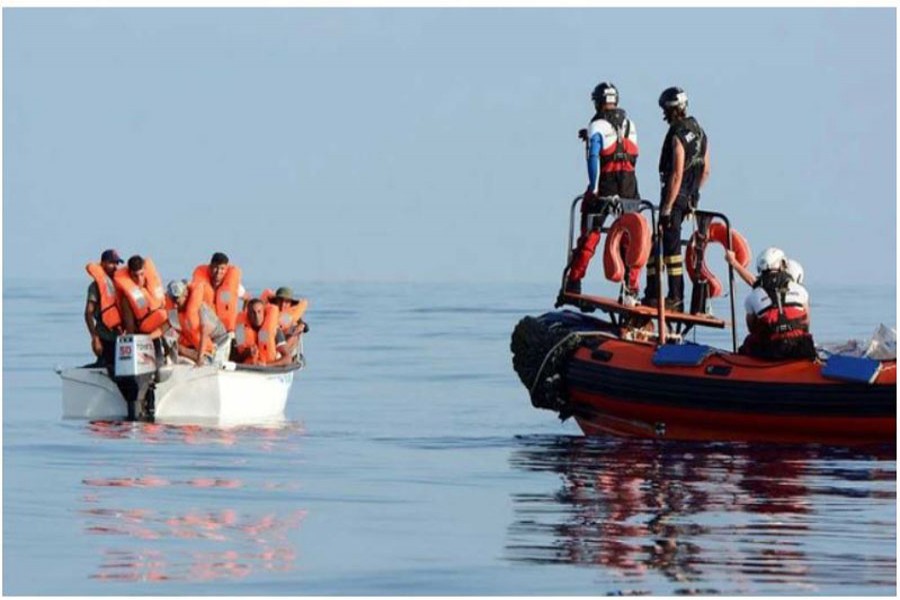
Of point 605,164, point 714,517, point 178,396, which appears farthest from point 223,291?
point 714,517

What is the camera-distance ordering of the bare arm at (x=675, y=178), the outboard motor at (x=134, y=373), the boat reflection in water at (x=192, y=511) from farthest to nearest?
1. the outboard motor at (x=134, y=373)
2. the bare arm at (x=675, y=178)
3. the boat reflection in water at (x=192, y=511)

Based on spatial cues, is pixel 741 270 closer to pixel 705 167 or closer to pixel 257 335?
pixel 705 167

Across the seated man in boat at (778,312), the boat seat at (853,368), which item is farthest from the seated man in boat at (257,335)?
the boat seat at (853,368)

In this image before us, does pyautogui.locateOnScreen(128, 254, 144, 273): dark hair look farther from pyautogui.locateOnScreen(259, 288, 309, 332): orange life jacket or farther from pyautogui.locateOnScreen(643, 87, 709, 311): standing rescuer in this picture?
pyautogui.locateOnScreen(643, 87, 709, 311): standing rescuer

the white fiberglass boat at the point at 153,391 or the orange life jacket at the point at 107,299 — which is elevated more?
the orange life jacket at the point at 107,299

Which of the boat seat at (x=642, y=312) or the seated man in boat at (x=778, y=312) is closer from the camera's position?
the seated man in boat at (x=778, y=312)

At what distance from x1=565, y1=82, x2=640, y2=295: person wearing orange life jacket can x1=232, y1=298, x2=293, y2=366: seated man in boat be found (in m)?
3.77

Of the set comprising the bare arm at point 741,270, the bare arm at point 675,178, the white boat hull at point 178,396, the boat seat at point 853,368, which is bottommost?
the white boat hull at point 178,396

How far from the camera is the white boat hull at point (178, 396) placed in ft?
73.2

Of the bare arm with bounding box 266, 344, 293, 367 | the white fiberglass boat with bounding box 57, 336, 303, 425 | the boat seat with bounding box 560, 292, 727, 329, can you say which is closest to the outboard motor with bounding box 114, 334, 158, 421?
the white fiberglass boat with bounding box 57, 336, 303, 425

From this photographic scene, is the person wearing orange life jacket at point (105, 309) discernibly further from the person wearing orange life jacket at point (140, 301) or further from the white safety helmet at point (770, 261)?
the white safety helmet at point (770, 261)

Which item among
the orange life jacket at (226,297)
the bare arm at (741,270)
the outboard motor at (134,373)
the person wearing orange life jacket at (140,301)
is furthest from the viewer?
the orange life jacket at (226,297)

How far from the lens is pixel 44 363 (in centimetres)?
3312

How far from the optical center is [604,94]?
20.7 meters
